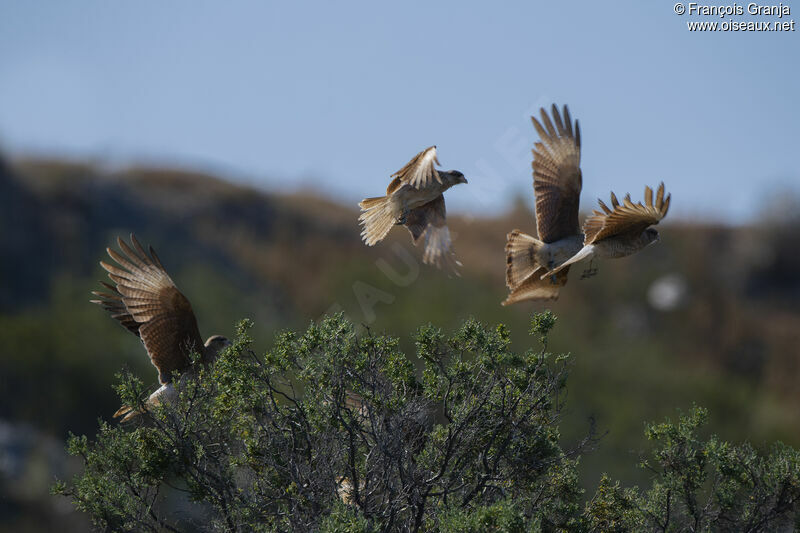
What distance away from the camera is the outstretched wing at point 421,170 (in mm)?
8680

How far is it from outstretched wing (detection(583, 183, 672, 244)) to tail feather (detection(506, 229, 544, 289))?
0.95 m

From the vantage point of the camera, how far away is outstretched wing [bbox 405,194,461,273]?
977 centimetres

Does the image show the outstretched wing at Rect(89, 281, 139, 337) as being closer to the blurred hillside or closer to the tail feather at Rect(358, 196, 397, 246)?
the tail feather at Rect(358, 196, 397, 246)

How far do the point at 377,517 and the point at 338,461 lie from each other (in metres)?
0.66

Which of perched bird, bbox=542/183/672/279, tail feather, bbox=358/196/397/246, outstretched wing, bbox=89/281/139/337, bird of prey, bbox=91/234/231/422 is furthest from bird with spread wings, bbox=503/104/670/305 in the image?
outstretched wing, bbox=89/281/139/337

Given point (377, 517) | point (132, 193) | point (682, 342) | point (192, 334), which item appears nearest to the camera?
point (377, 517)

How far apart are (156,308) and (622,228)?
4.69 m

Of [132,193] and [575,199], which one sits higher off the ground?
[132,193]

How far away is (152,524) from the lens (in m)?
8.30

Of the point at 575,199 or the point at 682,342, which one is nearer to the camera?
the point at 575,199

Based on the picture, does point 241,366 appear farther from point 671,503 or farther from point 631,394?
point 631,394

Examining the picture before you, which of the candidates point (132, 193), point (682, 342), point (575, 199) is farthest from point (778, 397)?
point (575, 199)

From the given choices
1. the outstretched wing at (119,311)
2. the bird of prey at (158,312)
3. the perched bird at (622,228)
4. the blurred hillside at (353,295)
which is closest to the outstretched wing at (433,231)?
the perched bird at (622,228)

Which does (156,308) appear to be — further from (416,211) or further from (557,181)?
(557,181)
